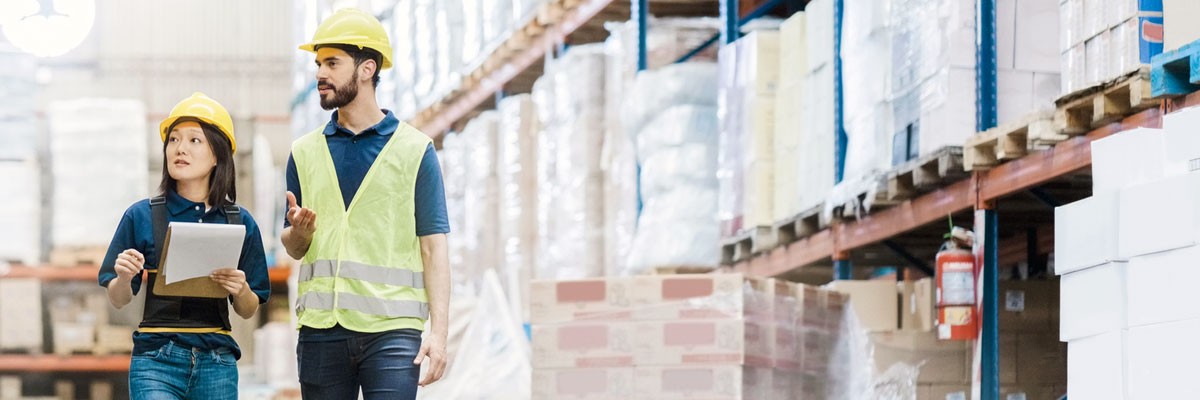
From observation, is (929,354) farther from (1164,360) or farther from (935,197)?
(1164,360)

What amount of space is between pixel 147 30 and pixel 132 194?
393cm

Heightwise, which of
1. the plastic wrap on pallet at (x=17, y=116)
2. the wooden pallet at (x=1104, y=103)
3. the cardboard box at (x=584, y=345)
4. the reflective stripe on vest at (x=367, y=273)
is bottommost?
the cardboard box at (x=584, y=345)

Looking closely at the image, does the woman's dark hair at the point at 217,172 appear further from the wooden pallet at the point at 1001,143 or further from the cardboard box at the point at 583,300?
the wooden pallet at the point at 1001,143

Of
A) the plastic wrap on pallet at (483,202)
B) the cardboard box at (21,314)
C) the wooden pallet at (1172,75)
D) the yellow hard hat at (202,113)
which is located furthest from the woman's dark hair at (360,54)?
the cardboard box at (21,314)

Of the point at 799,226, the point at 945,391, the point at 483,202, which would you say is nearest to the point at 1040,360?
the point at 945,391

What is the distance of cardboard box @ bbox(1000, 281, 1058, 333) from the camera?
7.07 metres

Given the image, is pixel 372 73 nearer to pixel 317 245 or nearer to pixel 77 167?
pixel 317 245

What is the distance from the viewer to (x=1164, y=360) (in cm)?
482

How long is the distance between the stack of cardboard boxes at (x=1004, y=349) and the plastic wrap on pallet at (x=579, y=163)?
2.45 meters

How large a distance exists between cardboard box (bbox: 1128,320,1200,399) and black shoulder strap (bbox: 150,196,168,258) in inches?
100

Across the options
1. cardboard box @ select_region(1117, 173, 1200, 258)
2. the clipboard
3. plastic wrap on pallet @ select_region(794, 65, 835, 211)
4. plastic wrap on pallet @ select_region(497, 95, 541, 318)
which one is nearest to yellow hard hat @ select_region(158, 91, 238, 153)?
the clipboard

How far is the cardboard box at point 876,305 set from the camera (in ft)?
24.0

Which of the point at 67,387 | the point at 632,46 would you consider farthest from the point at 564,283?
the point at 67,387

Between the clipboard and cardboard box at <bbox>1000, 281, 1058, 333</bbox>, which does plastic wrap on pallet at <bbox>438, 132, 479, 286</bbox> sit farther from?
the clipboard
